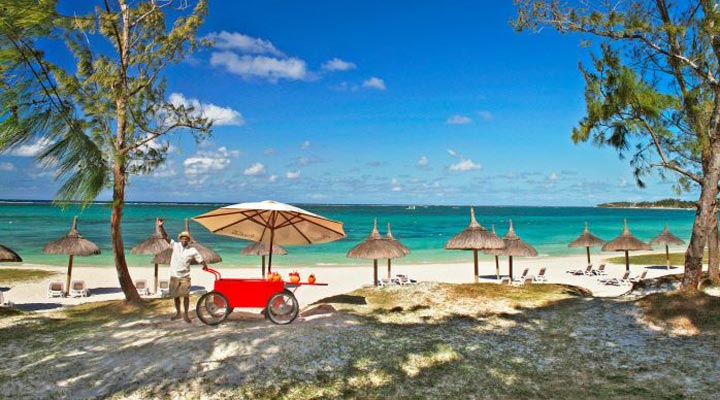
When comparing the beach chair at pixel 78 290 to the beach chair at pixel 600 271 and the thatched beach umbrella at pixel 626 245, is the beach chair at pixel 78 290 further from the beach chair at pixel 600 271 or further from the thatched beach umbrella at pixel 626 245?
the thatched beach umbrella at pixel 626 245

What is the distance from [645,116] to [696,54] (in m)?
1.50

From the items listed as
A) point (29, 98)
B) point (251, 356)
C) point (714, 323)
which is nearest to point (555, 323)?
point (714, 323)

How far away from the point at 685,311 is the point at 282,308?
7139 millimetres

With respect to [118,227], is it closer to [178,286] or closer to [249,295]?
[178,286]

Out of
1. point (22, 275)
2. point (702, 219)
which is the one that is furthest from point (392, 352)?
point (22, 275)

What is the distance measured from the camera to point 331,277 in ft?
79.0

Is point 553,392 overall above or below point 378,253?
below

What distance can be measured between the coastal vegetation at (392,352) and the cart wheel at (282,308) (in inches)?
10.6

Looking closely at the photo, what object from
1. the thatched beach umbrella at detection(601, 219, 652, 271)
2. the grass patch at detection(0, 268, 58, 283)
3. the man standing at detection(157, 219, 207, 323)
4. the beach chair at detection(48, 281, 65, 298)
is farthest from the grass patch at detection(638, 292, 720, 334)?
the grass patch at detection(0, 268, 58, 283)

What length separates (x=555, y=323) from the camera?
8.85 metres

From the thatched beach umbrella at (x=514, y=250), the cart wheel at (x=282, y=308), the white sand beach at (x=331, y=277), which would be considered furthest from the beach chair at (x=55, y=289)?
the thatched beach umbrella at (x=514, y=250)

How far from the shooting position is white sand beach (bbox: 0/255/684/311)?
16.7m

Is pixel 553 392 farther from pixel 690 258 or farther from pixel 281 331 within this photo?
pixel 690 258

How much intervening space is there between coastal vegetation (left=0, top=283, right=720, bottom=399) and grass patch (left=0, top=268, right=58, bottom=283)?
43.8 ft
